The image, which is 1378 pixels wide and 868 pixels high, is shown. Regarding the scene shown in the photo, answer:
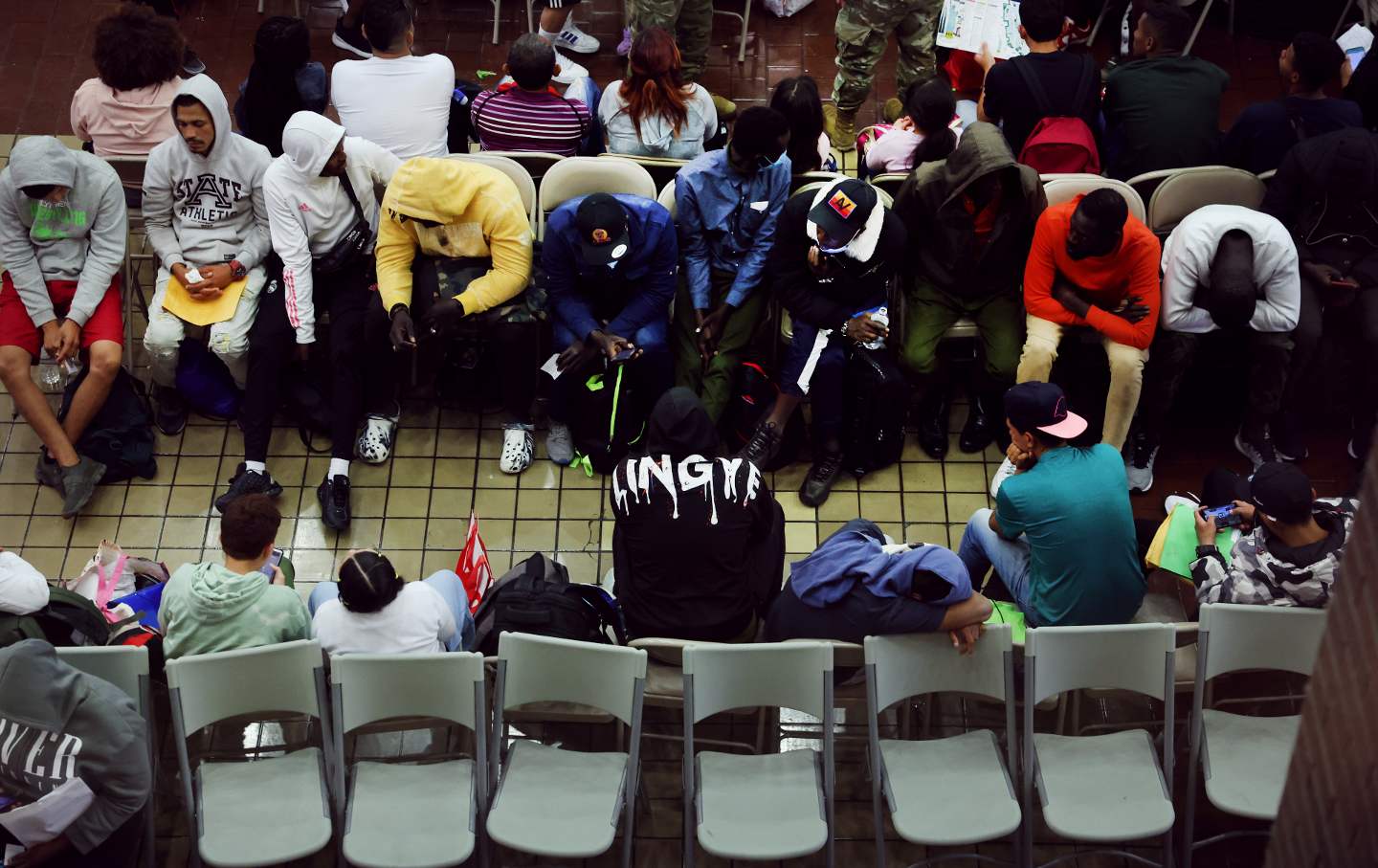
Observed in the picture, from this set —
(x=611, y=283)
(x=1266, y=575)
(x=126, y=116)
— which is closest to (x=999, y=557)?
(x=1266, y=575)

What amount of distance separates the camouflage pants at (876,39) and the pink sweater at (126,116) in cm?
305

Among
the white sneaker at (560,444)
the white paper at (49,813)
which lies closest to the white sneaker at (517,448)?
the white sneaker at (560,444)

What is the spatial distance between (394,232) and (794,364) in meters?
1.64

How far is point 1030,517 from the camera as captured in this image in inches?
174

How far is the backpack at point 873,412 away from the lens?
5.45m

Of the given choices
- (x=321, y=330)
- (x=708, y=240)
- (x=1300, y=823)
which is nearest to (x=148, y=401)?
(x=321, y=330)

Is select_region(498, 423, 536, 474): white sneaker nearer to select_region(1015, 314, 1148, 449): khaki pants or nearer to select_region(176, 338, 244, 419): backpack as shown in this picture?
select_region(176, 338, 244, 419): backpack

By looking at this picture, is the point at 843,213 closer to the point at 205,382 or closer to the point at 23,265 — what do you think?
the point at 205,382

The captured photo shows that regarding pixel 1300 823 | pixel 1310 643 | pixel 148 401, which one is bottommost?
pixel 148 401

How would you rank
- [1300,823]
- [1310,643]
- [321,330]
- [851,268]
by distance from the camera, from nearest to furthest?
[1300,823]
[1310,643]
[851,268]
[321,330]

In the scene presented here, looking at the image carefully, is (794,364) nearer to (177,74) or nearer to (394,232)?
(394,232)

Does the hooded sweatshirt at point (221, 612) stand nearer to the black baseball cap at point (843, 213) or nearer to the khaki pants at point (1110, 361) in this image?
the black baseball cap at point (843, 213)

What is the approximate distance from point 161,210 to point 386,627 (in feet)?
7.53

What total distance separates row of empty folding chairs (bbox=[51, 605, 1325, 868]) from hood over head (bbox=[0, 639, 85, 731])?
29 centimetres
